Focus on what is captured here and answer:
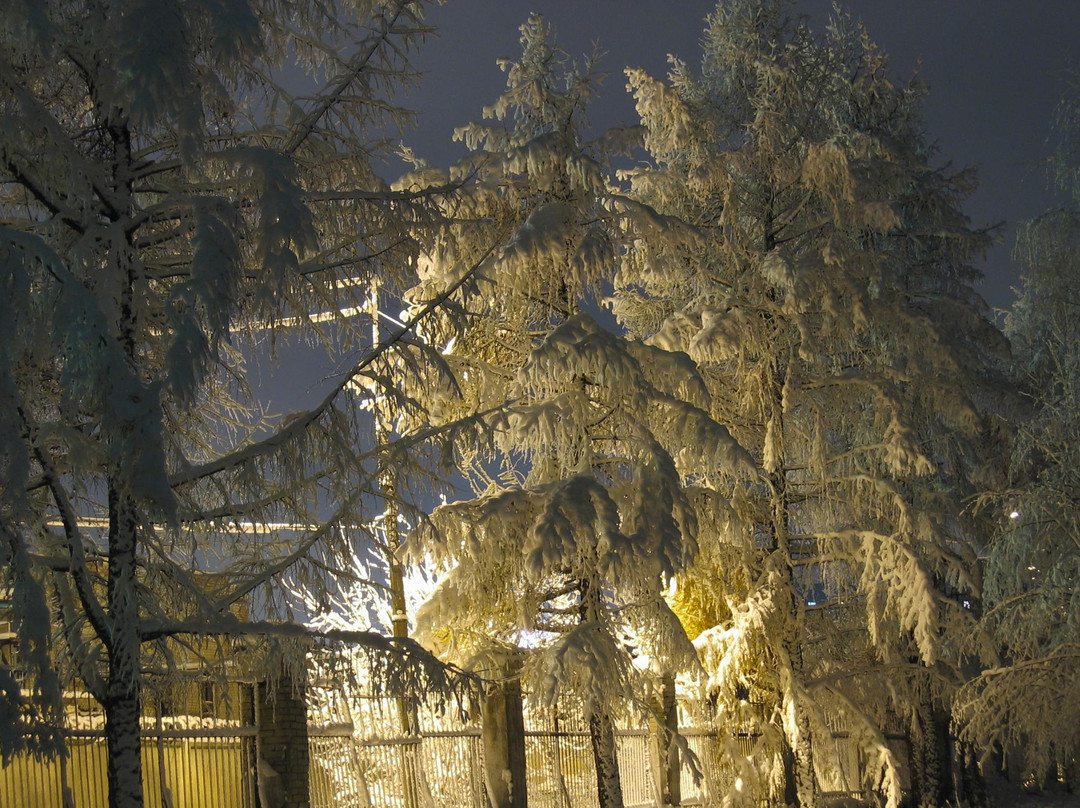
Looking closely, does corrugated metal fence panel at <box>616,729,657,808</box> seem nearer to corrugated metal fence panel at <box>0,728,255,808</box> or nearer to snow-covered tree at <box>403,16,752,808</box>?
snow-covered tree at <box>403,16,752,808</box>

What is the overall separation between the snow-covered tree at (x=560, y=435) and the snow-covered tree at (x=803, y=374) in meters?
1.37

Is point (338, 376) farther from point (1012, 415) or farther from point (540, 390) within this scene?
point (1012, 415)

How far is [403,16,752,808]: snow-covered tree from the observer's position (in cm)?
1190

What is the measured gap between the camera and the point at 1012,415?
67.9ft

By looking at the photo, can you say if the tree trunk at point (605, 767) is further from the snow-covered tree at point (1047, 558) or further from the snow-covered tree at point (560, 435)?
the snow-covered tree at point (1047, 558)

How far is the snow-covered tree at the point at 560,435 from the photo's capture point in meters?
11.9

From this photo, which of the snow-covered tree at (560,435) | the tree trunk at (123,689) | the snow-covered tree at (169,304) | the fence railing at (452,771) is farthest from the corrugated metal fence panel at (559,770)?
the tree trunk at (123,689)

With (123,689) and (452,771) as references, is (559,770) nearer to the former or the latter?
(452,771)

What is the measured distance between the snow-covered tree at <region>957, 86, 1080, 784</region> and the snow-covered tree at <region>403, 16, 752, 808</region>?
163 inches

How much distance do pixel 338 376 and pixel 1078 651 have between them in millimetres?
10235

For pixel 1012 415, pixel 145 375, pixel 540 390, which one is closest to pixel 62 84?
pixel 145 375

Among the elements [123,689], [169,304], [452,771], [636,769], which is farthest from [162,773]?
[636,769]

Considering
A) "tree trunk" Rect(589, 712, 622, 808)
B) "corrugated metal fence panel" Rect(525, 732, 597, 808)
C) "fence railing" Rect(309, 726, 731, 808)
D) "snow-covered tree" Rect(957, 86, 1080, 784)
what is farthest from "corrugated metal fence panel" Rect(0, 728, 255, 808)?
"snow-covered tree" Rect(957, 86, 1080, 784)

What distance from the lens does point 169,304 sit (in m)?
6.82
